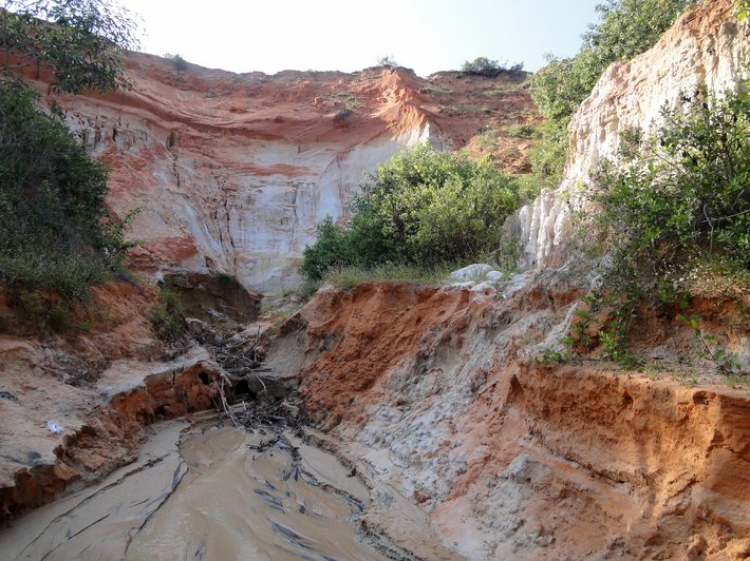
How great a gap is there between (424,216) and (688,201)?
732cm

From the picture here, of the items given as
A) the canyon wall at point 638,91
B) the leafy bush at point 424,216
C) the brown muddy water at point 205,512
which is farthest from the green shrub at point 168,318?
the canyon wall at point 638,91

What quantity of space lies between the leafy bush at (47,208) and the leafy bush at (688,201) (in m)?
8.09

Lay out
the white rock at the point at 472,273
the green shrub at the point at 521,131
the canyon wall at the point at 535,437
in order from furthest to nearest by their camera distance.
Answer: the green shrub at the point at 521,131 < the white rock at the point at 472,273 < the canyon wall at the point at 535,437

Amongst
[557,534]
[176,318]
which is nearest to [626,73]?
[557,534]

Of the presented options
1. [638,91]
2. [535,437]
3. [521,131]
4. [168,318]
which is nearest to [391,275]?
[168,318]

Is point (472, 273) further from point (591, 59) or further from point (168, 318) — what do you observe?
point (591, 59)

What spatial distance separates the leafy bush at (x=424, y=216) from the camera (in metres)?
12.0

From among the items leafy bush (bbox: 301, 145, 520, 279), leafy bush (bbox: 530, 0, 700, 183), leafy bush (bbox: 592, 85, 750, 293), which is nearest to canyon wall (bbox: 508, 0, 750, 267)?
leafy bush (bbox: 592, 85, 750, 293)

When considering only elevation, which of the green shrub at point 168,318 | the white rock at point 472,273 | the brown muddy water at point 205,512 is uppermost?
the white rock at point 472,273

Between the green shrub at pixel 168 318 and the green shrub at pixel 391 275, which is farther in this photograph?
the green shrub at pixel 168 318

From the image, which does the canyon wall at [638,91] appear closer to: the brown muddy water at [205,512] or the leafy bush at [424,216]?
the leafy bush at [424,216]

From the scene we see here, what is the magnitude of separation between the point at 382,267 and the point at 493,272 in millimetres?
3541

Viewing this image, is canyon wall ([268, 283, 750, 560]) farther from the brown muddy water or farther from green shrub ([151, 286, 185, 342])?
green shrub ([151, 286, 185, 342])

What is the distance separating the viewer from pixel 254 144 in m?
26.5
